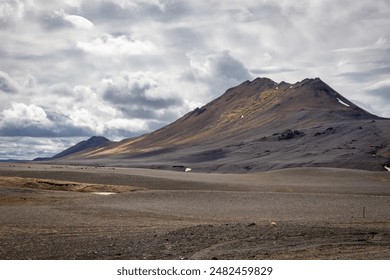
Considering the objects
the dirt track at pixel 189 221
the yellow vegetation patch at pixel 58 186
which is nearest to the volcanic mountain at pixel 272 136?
the dirt track at pixel 189 221

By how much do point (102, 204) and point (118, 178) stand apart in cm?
1841

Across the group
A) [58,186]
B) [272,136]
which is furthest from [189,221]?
[272,136]

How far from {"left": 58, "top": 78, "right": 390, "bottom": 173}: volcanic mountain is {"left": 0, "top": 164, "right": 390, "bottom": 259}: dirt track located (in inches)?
1549

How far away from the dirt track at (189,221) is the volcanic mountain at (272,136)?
39.4 m

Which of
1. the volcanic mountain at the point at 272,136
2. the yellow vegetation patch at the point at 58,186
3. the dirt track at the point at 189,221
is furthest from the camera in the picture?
the volcanic mountain at the point at 272,136

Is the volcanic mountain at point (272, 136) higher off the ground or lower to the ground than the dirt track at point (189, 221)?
higher

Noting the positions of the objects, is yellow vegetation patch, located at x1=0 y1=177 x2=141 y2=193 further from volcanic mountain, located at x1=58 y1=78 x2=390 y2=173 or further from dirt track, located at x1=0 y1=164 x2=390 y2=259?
volcanic mountain, located at x1=58 y1=78 x2=390 y2=173

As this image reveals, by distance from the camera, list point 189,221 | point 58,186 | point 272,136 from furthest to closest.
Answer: point 272,136
point 58,186
point 189,221

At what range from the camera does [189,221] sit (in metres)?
25.6

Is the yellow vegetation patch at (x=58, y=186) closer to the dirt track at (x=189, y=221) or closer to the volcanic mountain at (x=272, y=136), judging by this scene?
the dirt track at (x=189, y=221)

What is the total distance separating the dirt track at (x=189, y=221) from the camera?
15727 mm

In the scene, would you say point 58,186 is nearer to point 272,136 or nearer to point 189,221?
point 189,221

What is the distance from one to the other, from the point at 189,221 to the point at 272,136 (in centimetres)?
9291

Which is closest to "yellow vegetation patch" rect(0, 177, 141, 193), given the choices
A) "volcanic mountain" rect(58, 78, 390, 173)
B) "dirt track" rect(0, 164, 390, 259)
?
"dirt track" rect(0, 164, 390, 259)
